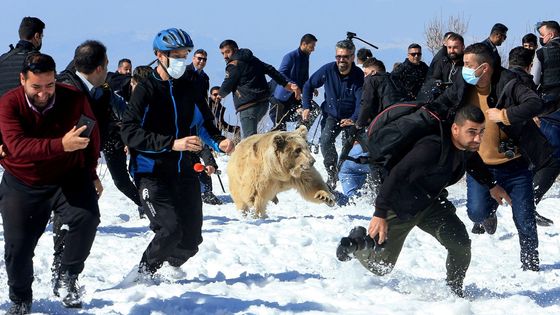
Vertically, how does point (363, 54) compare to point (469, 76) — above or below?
above

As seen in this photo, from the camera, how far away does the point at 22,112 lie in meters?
4.99

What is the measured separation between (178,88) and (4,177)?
1401 mm

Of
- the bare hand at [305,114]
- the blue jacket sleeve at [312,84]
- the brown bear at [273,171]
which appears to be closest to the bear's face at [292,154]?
the brown bear at [273,171]

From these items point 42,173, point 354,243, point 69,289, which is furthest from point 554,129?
point 42,173

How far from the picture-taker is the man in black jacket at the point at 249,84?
12516mm

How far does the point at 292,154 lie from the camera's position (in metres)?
9.60

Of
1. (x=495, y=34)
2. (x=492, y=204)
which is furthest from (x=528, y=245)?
(x=495, y=34)

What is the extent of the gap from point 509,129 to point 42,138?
378cm

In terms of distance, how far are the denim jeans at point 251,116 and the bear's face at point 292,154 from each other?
3.12m

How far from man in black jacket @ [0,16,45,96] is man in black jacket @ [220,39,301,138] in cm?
501

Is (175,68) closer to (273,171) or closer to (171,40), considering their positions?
(171,40)

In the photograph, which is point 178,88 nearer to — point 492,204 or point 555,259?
point 492,204

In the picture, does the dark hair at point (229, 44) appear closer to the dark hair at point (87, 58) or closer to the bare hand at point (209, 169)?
the bare hand at point (209, 169)

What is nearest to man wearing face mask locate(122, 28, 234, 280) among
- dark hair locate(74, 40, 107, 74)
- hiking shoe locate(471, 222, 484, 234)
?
dark hair locate(74, 40, 107, 74)
